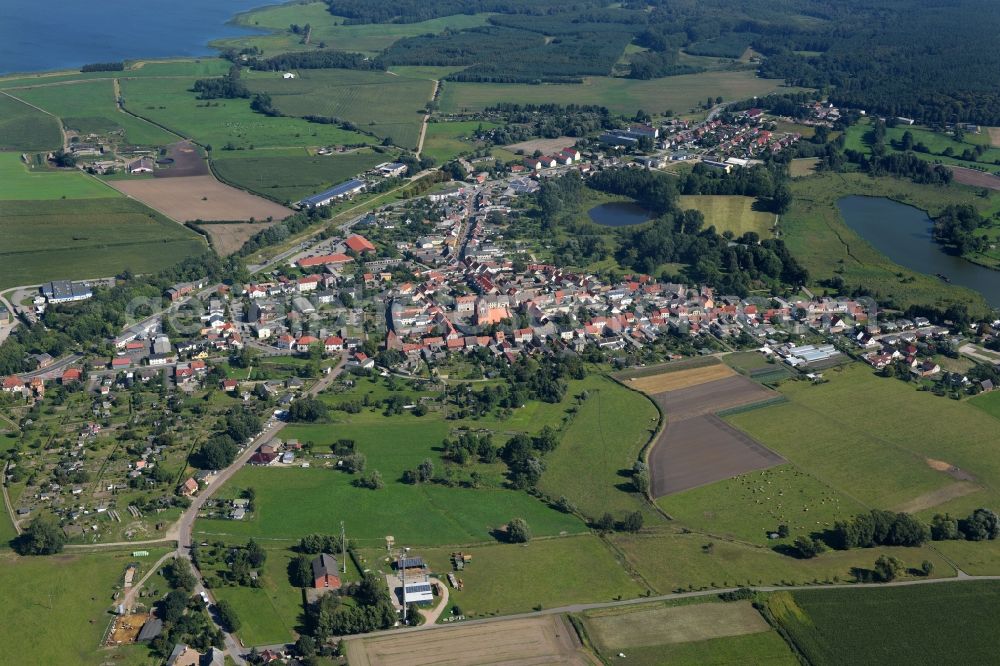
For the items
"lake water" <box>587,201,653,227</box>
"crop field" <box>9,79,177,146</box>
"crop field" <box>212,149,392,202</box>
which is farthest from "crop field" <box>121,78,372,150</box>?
"lake water" <box>587,201,653,227</box>

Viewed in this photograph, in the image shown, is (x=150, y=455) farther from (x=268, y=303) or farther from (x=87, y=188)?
(x=87, y=188)

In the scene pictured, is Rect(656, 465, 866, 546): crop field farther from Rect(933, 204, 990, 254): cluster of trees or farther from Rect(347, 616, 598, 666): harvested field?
Rect(933, 204, 990, 254): cluster of trees

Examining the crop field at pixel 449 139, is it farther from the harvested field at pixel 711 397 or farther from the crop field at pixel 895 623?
the crop field at pixel 895 623

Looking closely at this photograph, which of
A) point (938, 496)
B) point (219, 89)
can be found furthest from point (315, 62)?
point (938, 496)

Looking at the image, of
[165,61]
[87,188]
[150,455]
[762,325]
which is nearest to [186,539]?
[150,455]

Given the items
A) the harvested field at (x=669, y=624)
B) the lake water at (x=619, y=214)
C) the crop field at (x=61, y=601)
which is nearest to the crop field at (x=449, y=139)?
the lake water at (x=619, y=214)

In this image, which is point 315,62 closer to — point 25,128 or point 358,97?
point 358,97
